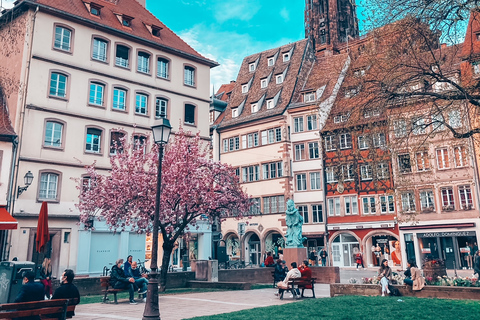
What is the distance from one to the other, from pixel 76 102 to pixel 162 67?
25.1 ft

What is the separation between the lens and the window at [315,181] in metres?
41.5

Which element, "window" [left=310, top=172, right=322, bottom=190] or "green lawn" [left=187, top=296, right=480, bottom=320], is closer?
"green lawn" [left=187, top=296, right=480, bottom=320]

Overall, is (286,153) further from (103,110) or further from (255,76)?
(103,110)

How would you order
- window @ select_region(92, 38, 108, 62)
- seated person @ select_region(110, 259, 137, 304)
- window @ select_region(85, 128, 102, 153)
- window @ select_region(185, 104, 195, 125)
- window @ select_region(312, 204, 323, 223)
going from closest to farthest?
seated person @ select_region(110, 259, 137, 304) → window @ select_region(85, 128, 102, 153) → window @ select_region(92, 38, 108, 62) → window @ select_region(185, 104, 195, 125) → window @ select_region(312, 204, 323, 223)

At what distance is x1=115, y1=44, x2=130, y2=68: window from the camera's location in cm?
3081

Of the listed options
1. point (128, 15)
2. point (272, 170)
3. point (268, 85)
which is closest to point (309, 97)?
point (268, 85)

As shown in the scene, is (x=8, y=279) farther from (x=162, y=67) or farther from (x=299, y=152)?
(x=299, y=152)

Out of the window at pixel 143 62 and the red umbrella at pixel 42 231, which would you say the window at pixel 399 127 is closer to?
the red umbrella at pixel 42 231

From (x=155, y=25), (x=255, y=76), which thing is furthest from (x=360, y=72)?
(x=255, y=76)

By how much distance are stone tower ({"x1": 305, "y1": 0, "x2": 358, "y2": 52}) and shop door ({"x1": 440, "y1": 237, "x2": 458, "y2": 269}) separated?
54566 millimetres

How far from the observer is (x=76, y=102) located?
28062 millimetres

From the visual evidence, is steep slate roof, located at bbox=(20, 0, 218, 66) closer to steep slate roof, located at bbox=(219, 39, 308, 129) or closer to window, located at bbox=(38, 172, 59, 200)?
window, located at bbox=(38, 172, 59, 200)

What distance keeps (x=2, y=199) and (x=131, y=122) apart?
31.7ft

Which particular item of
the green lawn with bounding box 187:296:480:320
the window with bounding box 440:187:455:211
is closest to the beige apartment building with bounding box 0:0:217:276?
the green lawn with bounding box 187:296:480:320
